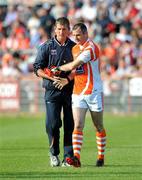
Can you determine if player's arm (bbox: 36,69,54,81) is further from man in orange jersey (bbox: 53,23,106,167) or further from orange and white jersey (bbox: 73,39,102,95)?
orange and white jersey (bbox: 73,39,102,95)

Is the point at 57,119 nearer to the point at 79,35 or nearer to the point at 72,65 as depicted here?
the point at 72,65

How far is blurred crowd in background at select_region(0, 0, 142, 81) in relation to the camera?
2806 cm

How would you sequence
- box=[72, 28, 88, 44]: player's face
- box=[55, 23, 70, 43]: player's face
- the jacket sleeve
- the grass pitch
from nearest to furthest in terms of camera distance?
the grass pitch
box=[72, 28, 88, 44]: player's face
box=[55, 23, 70, 43]: player's face
the jacket sleeve

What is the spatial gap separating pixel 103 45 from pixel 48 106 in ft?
56.0

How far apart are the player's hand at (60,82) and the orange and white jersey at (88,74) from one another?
189 mm

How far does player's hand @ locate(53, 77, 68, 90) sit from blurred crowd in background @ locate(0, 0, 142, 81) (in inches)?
570

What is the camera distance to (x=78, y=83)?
1233 cm

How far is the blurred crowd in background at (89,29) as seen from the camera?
2806cm

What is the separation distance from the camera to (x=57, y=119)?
1241 cm

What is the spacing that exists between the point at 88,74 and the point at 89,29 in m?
17.8

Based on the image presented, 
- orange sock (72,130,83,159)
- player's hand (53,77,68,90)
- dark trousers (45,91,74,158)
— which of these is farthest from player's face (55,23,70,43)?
orange sock (72,130,83,159)

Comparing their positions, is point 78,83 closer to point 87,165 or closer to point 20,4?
point 87,165

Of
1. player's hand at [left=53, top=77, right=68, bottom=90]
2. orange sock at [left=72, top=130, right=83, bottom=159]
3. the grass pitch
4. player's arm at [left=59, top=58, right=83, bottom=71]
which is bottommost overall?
the grass pitch

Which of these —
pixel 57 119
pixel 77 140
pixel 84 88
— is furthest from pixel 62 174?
pixel 84 88
